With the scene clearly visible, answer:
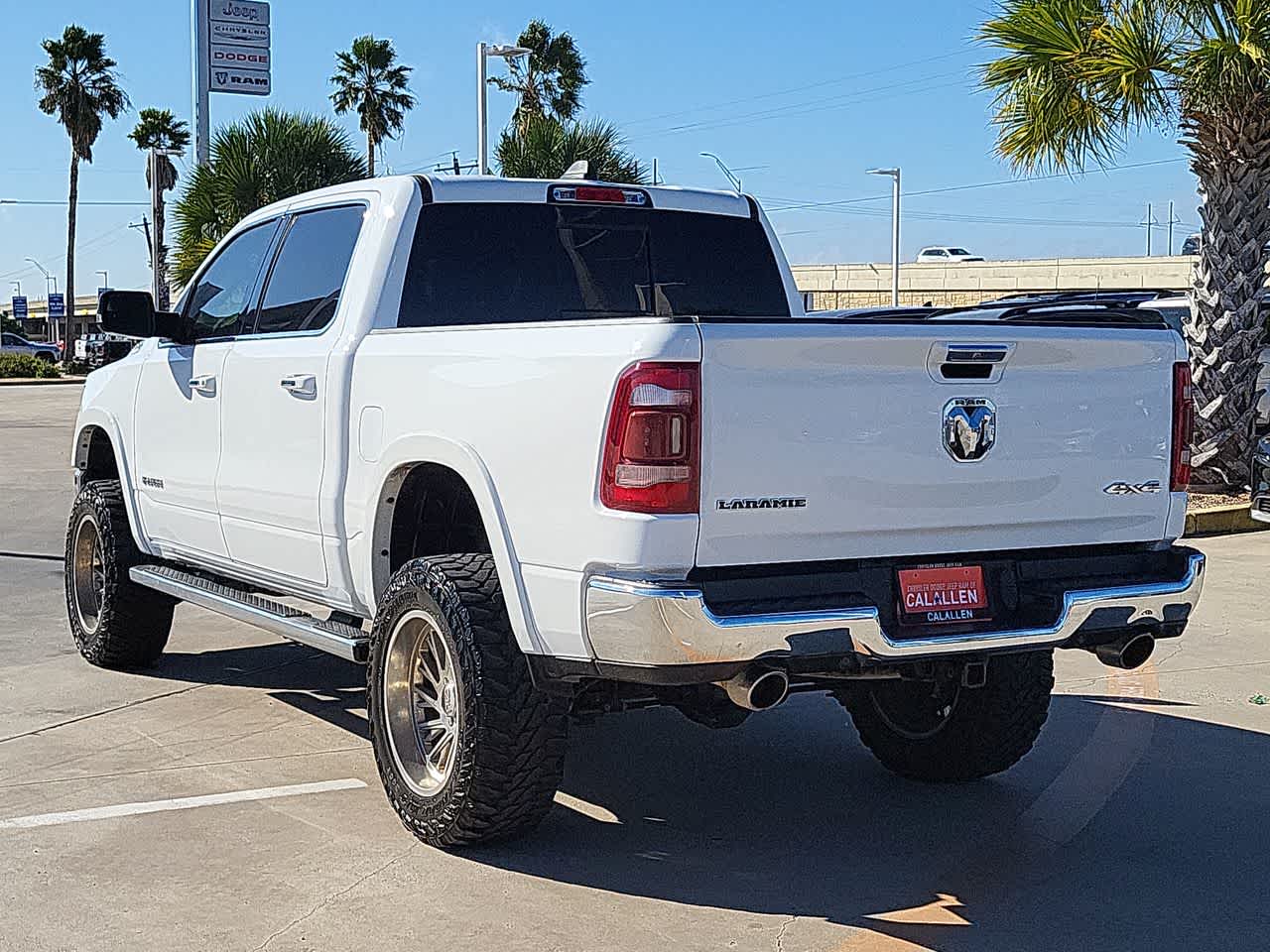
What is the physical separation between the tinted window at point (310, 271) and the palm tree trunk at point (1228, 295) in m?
9.77

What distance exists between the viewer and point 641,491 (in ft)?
14.4

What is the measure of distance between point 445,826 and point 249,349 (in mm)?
2324

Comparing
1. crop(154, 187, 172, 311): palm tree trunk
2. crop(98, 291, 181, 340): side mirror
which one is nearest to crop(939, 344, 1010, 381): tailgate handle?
crop(98, 291, 181, 340): side mirror

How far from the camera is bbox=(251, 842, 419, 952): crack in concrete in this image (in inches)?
175

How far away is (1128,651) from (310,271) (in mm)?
3386

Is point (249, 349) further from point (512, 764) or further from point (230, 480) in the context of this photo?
point (512, 764)

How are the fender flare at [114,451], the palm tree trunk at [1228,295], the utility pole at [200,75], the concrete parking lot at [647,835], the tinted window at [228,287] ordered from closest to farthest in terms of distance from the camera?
the concrete parking lot at [647,835] < the tinted window at [228,287] < the fender flare at [114,451] < the palm tree trunk at [1228,295] < the utility pole at [200,75]

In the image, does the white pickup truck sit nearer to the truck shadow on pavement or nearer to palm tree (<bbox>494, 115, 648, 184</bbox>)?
the truck shadow on pavement

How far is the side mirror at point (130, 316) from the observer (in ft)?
23.2

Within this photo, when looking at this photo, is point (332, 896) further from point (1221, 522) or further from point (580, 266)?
point (1221, 522)

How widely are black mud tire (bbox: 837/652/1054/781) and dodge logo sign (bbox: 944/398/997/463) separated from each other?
1.20 meters

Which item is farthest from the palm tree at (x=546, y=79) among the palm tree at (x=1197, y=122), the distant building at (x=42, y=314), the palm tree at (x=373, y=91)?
the distant building at (x=42, y=314)

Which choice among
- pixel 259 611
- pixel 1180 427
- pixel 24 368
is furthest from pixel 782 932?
pixel 24 368

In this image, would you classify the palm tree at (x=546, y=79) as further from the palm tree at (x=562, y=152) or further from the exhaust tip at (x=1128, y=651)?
the exhaust tip at (x=1128, y=651)
